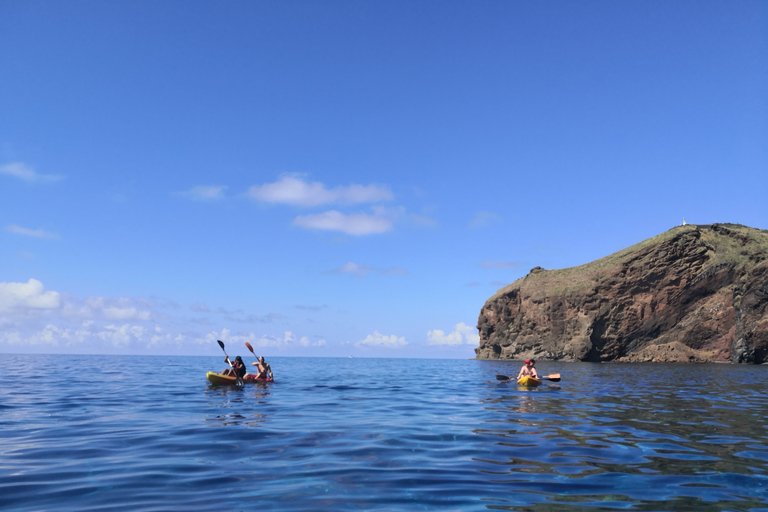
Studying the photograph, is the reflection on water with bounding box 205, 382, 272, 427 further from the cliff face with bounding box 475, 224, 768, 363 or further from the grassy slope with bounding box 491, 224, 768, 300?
the grassy slope with bounding box 491, 224, 768, 300

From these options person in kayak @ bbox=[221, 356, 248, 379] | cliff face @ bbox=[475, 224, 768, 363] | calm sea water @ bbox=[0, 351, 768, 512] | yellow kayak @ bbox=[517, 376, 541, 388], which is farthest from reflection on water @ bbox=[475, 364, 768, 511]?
cliff face @ bbox=[475, 224, 768, 363]

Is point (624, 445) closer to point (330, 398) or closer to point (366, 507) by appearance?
point (366, 507)

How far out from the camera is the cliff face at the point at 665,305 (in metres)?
70.7

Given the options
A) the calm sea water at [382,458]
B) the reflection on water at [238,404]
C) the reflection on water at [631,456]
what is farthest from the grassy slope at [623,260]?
the reflection on water at [238,404]

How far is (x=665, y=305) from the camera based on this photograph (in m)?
79.8

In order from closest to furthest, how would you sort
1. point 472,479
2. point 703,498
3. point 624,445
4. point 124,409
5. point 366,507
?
point 366,507 → point 703,498 → point 472,479 → point 624,445 → point 124,409

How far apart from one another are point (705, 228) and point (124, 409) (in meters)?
98.0

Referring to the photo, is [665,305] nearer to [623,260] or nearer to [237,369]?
[623,260]

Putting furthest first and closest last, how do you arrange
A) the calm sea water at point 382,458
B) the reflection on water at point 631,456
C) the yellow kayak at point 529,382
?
1. the yellow kayak at point 529,382
2. the reflection on water at point 631,456
3. the calm sea water at point 382,458

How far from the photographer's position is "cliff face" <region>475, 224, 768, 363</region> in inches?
2785

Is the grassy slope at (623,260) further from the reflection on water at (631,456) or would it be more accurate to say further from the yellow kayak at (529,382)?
the reflection on water at (631,456)

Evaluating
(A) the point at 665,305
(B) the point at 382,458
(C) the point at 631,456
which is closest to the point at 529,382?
(C) the point at 631,456

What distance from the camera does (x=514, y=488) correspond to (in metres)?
6.85

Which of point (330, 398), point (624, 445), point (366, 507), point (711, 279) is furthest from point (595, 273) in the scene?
point (366, 507)
